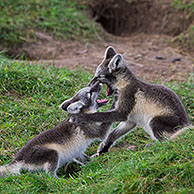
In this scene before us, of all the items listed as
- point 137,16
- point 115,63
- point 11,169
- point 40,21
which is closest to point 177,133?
point 115,63

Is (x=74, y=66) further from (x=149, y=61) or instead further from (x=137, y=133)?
(x=137, y=133)

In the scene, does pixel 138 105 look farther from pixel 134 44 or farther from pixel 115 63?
pixel 134 44

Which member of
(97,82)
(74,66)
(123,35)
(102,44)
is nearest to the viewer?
(97,82)

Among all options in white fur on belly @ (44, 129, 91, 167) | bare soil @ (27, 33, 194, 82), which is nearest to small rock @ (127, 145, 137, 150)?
white fur on belly @ (44, 129, 91, 167)

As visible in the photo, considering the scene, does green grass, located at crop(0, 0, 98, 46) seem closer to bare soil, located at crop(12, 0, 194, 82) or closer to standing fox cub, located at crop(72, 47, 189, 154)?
bare soil, located at crop(12, 0, 194, 82)

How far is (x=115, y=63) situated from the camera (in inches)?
204

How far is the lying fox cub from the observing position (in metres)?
4.70

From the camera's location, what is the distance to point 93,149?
582 centimetres

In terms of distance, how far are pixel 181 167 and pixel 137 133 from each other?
229cm

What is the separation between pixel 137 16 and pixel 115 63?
607 centimetres

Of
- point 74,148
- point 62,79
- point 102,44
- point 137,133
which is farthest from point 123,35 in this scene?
point 74,148

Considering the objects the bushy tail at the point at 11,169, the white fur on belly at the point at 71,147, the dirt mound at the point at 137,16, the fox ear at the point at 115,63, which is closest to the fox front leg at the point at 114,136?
the white fur on belly at the point at 71,147

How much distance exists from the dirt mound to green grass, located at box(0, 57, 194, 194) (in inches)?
128

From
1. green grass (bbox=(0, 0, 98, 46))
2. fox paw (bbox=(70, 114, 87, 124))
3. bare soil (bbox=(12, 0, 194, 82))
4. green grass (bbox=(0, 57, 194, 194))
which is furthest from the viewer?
green grass (bbox=(0, 0, 98, 46))
